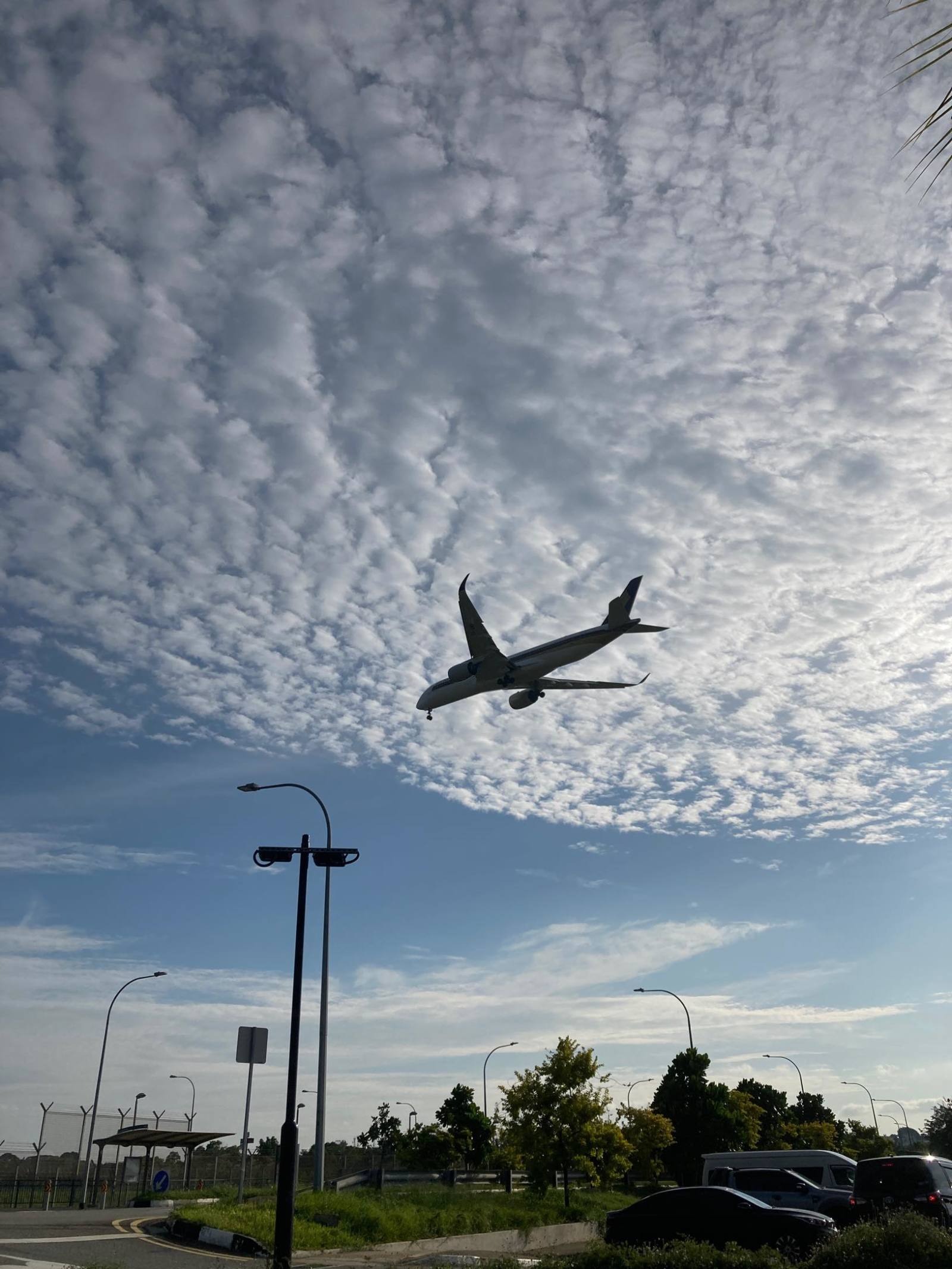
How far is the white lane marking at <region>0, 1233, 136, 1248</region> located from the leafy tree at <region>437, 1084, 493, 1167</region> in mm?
48533

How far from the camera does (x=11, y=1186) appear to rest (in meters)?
40.1

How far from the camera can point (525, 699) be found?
1309 inches

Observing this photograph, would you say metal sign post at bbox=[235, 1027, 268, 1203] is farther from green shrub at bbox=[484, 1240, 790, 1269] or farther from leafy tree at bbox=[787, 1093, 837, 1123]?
leafy tree at bbox=[787, 1093, 837, 1123]

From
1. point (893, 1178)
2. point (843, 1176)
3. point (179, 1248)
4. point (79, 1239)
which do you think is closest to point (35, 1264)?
point (179, 1248)

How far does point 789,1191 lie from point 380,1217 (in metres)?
10.6

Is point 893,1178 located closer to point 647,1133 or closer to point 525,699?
point 525,699

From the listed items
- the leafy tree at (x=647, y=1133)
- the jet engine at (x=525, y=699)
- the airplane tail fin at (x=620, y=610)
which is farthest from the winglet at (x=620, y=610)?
the leafy tree at (x=647, y=1133)

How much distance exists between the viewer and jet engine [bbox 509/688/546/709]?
33281 millimetres

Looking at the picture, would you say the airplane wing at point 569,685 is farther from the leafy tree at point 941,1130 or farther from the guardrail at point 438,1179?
the leafy tree at point 941,1130

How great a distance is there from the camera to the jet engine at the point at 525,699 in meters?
33.3

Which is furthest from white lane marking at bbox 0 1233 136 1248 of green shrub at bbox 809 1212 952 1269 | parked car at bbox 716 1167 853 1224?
parked car at bbox 716 1167 853 1224

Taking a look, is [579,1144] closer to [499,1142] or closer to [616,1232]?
[499,1142]

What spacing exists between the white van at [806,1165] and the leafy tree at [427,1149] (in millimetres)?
35968

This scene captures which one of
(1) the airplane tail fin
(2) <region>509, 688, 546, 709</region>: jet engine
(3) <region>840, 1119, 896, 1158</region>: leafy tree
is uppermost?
(1) the airplane tail fin
